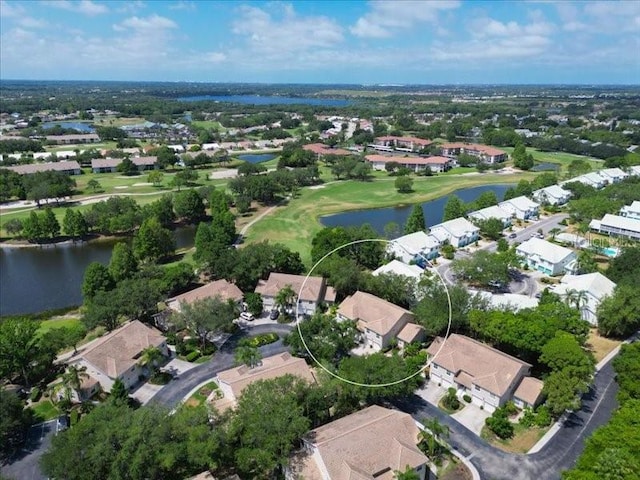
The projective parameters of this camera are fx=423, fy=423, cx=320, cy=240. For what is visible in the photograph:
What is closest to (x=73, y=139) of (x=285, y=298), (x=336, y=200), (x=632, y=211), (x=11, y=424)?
(x=336, y=200)

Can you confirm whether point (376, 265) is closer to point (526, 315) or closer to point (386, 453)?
point (526, 315)

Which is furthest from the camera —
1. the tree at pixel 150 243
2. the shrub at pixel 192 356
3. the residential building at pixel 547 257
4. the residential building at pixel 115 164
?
the residential building at pixel 115 164

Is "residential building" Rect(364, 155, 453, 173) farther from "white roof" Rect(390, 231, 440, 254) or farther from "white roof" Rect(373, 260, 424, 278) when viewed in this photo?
"white roof" Rect(373, 260, 424, 278)

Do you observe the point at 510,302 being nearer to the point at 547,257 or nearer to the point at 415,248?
the point at 547,257

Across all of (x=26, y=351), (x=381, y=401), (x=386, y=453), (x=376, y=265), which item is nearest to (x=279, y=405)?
(x=386, y=453)

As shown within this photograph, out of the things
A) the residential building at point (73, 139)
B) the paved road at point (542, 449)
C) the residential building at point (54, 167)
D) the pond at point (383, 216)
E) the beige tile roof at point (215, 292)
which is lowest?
the pond at point (383, 216)

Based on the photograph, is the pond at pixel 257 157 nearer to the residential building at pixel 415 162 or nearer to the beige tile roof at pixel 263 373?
the residential building at pixel 415 162

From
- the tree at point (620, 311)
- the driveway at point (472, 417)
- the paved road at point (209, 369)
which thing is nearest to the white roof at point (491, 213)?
the tree at point (620, 311)
